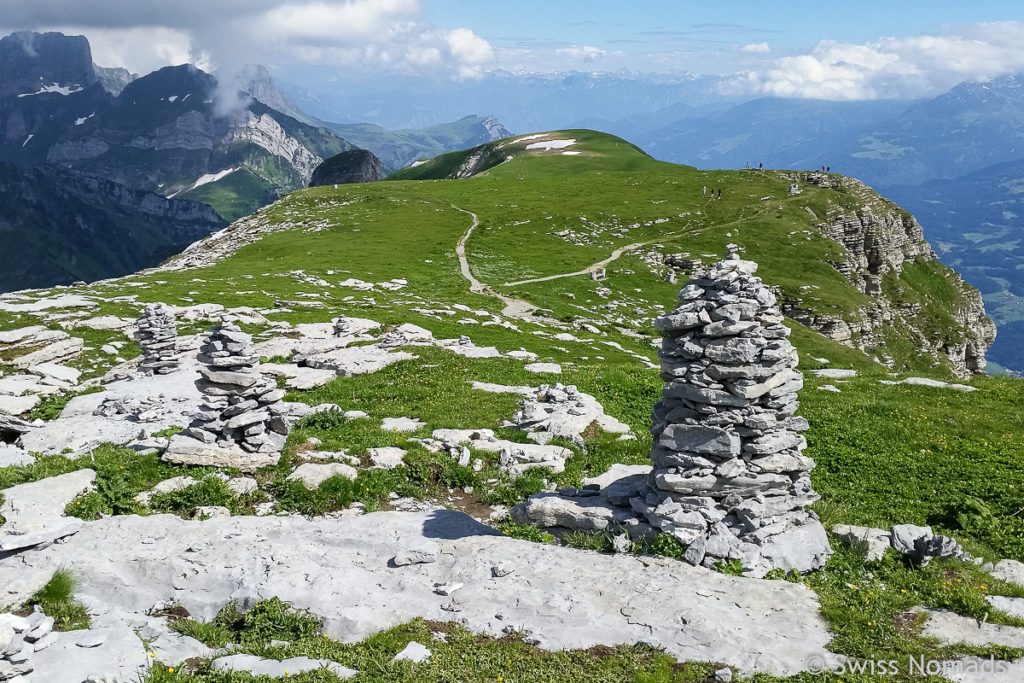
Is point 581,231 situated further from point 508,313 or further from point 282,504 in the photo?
point 282,504

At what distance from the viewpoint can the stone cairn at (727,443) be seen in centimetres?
1249

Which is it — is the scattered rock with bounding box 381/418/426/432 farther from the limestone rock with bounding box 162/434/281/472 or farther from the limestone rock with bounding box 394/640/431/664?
the limestone rock with bounding box 394/640/431/664

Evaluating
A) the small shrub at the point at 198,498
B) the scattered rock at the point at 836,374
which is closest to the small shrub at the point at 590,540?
the small shrub at the point at 198,498

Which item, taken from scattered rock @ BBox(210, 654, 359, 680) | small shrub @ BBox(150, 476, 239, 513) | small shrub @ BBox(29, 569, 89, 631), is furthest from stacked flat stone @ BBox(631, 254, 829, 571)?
small shrub @ BBox(29, 569, 89, 631)

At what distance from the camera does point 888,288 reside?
108 m

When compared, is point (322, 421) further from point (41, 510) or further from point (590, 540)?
point (590, 540)

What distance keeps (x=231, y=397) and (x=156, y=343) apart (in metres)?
14.5

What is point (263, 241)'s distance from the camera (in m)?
95.7

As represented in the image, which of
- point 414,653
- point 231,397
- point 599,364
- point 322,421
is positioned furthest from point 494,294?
point 414,653

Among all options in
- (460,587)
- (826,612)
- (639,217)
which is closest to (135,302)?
(460,587)

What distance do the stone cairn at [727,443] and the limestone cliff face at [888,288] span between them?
7203cm

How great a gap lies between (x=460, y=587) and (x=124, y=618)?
641cm

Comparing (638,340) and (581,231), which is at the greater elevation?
(581,231)

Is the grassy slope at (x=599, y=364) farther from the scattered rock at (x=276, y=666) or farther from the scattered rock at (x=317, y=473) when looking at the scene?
the scattered rock at (x=276, y=666)
